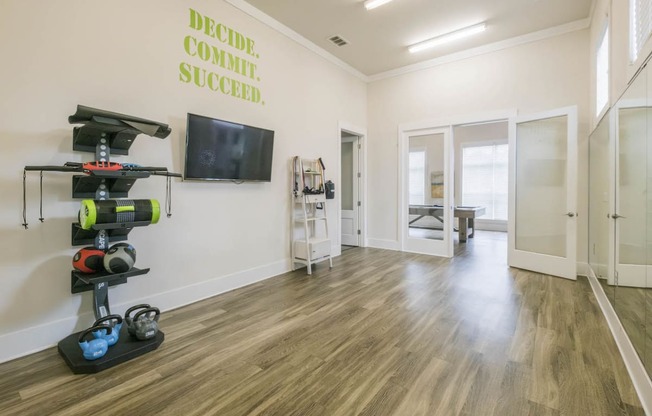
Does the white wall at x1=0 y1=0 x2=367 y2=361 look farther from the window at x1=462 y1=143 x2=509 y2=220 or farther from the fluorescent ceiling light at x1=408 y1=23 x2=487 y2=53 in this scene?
the window at x1=462 y1=143 x2=509 y2=220

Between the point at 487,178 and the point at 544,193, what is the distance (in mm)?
4890

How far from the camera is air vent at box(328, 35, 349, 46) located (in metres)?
4.83

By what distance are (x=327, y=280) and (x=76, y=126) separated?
3.22 m

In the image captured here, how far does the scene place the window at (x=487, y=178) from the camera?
8930 mm

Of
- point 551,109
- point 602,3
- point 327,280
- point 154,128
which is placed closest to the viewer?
point 154,128

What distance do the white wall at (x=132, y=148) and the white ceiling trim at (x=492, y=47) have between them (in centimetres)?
236

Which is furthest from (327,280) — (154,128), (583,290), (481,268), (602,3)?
(602,3)

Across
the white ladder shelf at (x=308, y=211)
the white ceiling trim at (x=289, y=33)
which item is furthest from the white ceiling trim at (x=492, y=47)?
the white ladder shelf at (x=308, y=211)

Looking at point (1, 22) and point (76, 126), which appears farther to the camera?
point (76, 126)

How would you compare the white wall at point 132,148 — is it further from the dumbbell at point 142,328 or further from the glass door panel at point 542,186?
the glass door panel at point 542,186

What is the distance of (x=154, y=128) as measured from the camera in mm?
2486

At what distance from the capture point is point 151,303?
3.06 m

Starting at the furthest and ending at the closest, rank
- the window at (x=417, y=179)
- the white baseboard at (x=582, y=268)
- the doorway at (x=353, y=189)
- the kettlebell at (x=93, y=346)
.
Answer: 1. the doorway at (x=353, y=189)
2. the window at (x=417, y=179)
3. the white baseboard at (x=582, y=268)
4. the kettlebell at (x=93, y=346)

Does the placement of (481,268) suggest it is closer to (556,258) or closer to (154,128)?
(556,258)
